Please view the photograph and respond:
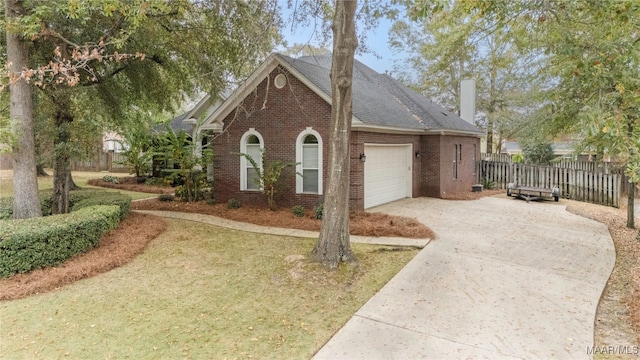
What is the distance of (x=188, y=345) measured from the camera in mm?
4297

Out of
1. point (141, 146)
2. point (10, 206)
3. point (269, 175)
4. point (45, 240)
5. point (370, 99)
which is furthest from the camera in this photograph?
point (141, 146)

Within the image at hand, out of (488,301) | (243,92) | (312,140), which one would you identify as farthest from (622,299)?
(243,92)

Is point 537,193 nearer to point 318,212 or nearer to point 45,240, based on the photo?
point 318,212

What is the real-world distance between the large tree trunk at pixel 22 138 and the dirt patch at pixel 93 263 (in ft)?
5.65

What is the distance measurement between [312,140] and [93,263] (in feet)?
22.2

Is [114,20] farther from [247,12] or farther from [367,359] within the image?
[367,359]

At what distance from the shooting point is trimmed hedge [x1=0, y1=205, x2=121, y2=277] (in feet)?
19.6

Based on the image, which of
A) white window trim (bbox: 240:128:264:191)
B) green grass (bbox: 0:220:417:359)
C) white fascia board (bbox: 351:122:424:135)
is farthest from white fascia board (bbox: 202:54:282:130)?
green grass (bbox: 0:220:417:359)

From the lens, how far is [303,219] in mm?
10469

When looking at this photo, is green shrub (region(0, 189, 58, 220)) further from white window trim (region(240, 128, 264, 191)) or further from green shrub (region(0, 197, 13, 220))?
white window trim (region(240, 128, 264, 191))

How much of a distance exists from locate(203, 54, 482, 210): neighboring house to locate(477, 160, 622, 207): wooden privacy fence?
229 inches

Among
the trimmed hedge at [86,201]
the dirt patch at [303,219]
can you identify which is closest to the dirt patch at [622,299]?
the dirt patch at [303,219]

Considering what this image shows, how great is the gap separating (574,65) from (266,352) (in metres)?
6.59

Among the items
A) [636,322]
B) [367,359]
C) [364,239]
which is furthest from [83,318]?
[636,322]
